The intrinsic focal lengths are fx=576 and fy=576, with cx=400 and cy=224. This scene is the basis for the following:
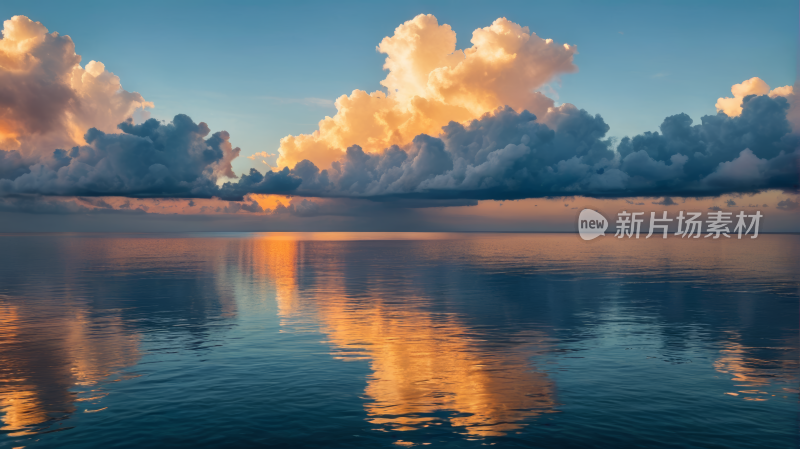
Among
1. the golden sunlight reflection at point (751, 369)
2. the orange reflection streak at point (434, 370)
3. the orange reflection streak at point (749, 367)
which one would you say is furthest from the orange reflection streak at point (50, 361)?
the orange reflection streak at point (749, 367)

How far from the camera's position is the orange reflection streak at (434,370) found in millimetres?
24062

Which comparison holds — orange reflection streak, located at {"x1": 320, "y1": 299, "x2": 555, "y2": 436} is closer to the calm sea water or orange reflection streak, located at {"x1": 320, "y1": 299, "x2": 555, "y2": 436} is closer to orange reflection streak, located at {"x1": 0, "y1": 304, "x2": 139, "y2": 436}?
the calm sea water

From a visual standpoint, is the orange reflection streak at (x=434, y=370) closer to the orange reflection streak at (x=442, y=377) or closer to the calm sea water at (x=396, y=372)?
the orange reflection streak at (x=442, y=377)

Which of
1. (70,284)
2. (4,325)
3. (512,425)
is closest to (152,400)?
(512,425)

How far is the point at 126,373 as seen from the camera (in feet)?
101

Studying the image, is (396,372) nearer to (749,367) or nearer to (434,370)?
(434,370)

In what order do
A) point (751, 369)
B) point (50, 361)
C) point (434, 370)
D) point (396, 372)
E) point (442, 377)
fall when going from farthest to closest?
point (50, 361), point (751, 369), point (434, 370), point (396, 372), point (442, 377)

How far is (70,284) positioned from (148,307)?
3067 centimetres

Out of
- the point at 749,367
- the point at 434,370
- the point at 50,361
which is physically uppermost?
the point at 50,361

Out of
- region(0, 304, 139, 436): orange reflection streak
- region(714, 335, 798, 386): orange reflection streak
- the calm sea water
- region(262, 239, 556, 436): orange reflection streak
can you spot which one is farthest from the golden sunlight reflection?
region(0, 304, 139, 436): orange reflection streak

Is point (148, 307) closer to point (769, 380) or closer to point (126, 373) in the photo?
point (126, 373)

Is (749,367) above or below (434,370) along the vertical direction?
below

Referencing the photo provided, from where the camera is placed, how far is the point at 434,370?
103ft

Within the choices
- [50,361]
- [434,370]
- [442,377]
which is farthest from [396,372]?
[50,361]
